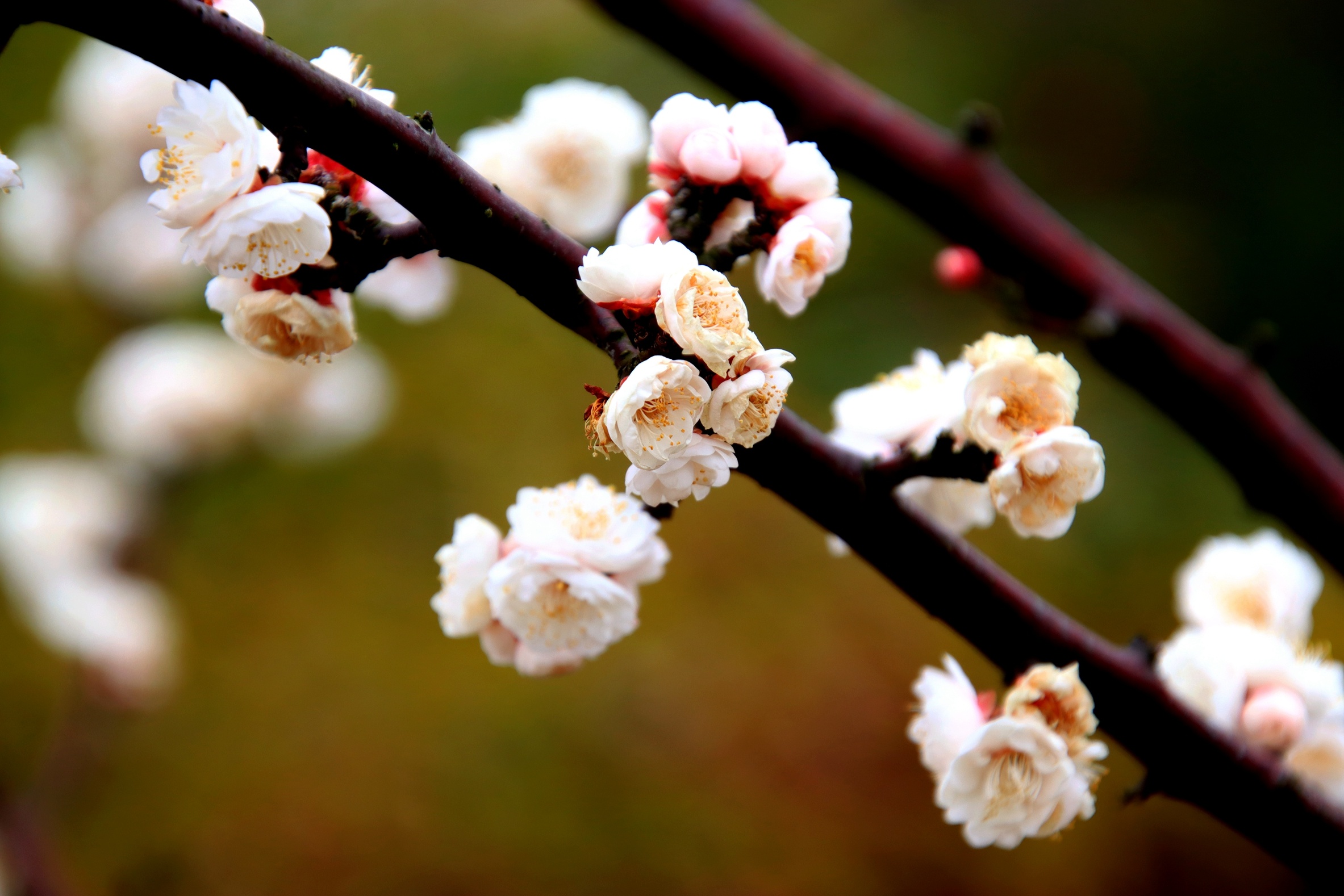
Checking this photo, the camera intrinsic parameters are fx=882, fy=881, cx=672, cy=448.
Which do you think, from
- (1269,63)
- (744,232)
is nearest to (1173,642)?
(744,232)

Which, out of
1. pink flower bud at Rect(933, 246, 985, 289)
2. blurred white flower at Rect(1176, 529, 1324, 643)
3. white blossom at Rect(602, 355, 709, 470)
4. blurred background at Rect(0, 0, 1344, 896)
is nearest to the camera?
white blossom at Rect(602, 355, 709, 470)

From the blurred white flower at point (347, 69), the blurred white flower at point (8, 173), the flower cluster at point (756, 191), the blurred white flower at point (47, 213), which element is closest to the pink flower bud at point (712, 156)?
the flower cluster at point (756, 191)

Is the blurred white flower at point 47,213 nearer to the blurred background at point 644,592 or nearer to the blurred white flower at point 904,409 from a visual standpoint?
the blurred background at point 644,592

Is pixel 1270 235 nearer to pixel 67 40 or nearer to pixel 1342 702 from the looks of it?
pixel 1342 702

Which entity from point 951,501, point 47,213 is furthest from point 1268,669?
point 47,213

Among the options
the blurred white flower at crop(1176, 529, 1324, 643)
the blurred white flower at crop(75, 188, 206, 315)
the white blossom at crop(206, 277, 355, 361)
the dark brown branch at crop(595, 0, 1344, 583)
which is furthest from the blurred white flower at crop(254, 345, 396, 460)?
the blurred white flower at crop(1176, 529, 1324, 643)

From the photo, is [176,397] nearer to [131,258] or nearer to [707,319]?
[131,258]

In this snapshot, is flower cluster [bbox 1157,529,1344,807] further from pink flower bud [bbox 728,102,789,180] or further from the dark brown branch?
pink flower bud [bbox 728,102,789,180]
